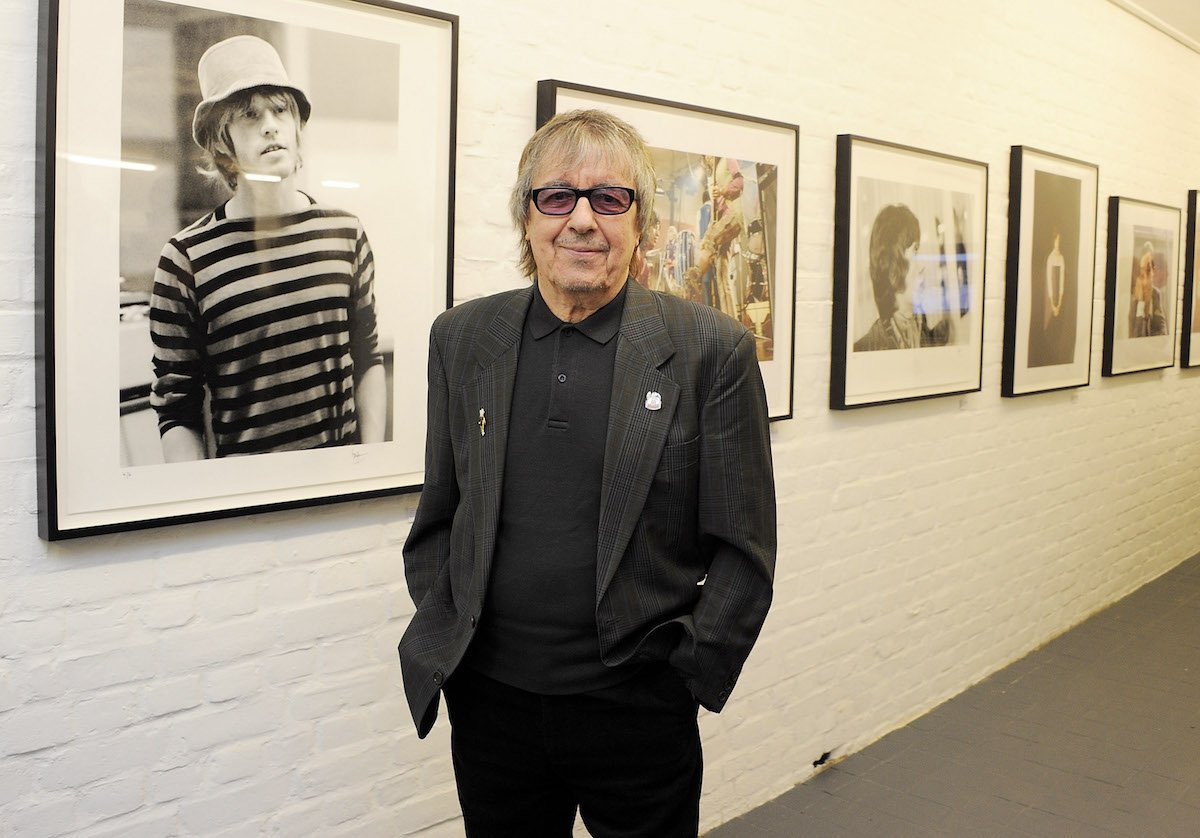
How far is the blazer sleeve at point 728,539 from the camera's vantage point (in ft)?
5.95

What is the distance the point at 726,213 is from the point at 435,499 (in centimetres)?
153

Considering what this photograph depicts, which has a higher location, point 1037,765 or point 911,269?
point 911,269

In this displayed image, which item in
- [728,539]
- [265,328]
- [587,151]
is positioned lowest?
[728,539]

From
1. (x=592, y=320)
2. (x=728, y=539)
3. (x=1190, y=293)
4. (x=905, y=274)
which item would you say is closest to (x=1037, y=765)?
(x=905, y=274)

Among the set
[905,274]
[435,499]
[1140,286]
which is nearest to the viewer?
[435,499]

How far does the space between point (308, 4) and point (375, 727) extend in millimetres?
1471

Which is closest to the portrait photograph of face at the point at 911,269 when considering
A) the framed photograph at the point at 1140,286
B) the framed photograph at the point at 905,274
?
the framed photograph at the point at 905,274

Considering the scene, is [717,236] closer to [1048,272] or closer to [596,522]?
[596,522]

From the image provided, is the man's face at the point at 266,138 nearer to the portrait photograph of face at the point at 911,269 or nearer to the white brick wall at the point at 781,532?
the white brick wall at the point at 781,532

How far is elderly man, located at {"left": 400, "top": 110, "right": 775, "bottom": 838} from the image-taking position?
1777 mm

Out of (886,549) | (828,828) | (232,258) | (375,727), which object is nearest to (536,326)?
(232,258)

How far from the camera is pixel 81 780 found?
2.00 m

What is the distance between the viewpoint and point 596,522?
179cm

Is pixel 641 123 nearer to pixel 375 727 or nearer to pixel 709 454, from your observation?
pixel 709 454
